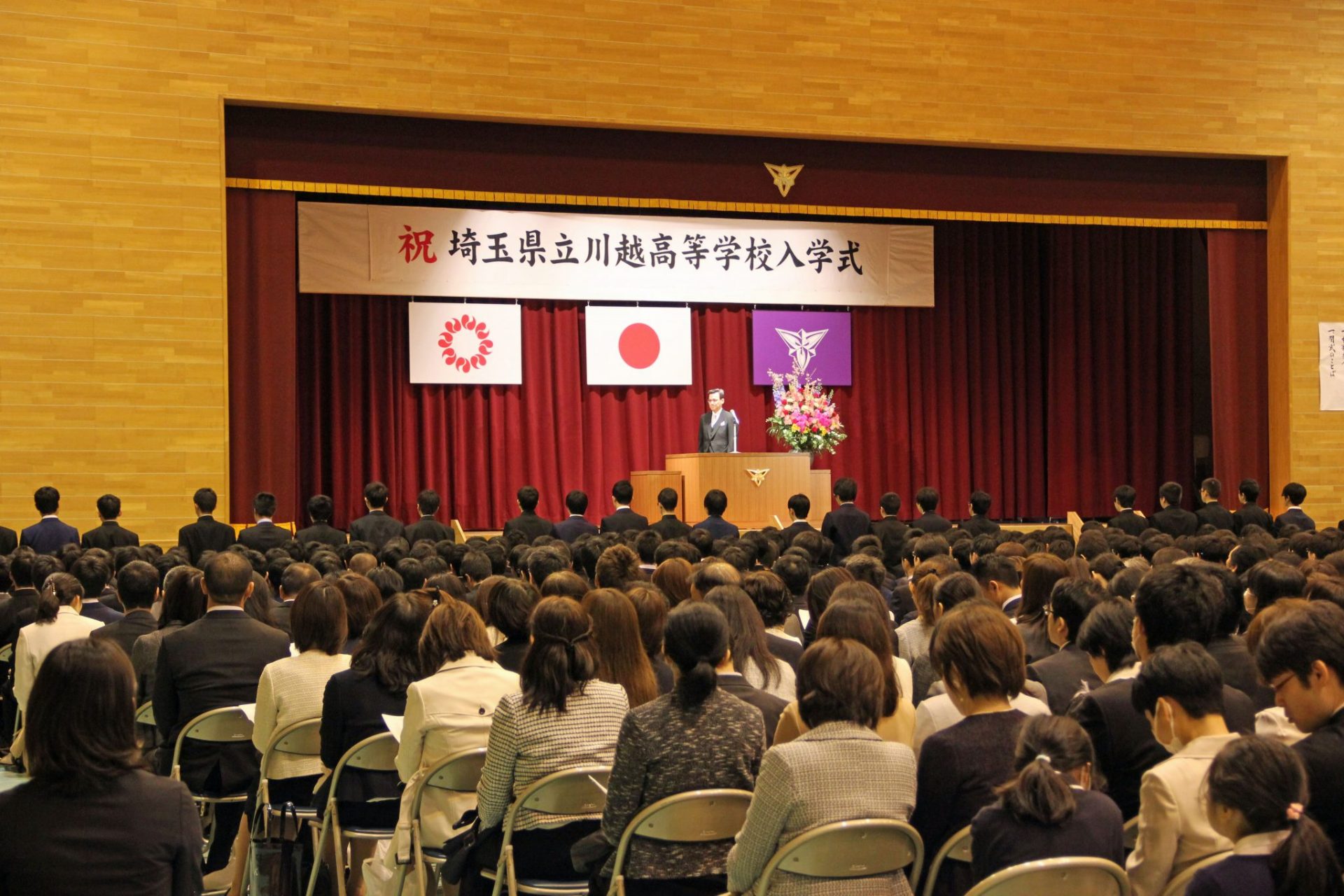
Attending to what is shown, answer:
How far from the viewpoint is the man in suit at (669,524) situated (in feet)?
29.9

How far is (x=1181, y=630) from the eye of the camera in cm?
355

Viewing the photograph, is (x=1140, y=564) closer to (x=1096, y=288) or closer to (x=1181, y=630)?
(x=1181, y=630)

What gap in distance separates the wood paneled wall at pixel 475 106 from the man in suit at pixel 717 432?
102 inches

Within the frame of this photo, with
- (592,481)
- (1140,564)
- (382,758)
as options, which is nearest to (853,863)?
(382,758)

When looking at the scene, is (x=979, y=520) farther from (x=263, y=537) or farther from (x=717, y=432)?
(x=263, y=537)

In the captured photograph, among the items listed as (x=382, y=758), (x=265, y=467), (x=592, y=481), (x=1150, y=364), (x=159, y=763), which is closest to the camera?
(x=382, y=758)

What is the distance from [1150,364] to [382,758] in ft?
43.9

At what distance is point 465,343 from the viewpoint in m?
13.0

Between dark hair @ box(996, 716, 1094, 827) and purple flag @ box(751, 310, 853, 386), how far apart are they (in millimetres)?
11556

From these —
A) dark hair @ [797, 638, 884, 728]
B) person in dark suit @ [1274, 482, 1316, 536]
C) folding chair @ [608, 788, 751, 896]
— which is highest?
dark hair @ [797, 638, 884, 728]

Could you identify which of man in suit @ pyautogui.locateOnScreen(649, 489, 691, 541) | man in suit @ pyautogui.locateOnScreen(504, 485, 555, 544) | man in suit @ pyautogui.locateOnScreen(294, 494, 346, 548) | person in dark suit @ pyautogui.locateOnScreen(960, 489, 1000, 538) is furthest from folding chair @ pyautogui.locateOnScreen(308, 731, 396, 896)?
person in dark suit @ pyautogui.locateOnScreen(960, 489, 1000, 538)

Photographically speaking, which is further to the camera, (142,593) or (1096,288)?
(1096,288)

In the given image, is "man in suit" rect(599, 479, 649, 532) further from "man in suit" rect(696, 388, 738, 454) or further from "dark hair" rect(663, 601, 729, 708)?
"dark hair" rect(663, 601, 729, 708)

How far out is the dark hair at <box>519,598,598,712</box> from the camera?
3.37 m
